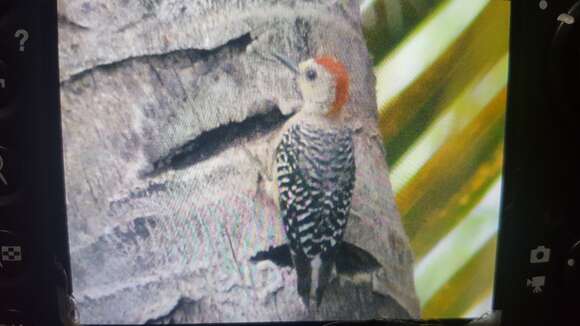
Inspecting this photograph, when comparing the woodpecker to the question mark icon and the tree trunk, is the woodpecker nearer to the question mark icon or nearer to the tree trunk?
the tree trunk

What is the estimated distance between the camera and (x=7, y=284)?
1.77 feet

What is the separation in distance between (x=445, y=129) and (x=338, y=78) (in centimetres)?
12

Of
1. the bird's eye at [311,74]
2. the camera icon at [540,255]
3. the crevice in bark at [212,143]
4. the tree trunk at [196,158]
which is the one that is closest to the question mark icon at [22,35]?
the tree trunk at [196,158]

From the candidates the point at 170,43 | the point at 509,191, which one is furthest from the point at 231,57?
the point at 509,191

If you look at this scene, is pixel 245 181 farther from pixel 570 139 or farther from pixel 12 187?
pixel 570 139

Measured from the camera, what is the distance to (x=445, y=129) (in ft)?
1.80

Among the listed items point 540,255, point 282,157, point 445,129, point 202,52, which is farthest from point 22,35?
point 540,255

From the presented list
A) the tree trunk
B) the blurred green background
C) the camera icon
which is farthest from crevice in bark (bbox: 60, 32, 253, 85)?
the camera icon

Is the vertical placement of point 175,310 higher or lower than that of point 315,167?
lower

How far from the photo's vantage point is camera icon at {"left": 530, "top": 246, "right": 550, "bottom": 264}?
1.83 ft

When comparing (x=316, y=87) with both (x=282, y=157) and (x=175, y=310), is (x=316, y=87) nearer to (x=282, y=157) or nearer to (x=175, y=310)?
(x=282, y=157)

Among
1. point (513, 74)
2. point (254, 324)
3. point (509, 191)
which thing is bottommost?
point (254, 324)

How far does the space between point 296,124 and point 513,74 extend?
23cm

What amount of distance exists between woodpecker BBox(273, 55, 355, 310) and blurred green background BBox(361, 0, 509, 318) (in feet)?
0.15
